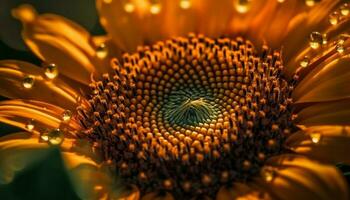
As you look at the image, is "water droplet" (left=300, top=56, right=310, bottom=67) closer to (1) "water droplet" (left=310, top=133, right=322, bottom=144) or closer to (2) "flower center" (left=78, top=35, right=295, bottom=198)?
(2) "flower center" (left=78, top=35, right=295, bottom=198)

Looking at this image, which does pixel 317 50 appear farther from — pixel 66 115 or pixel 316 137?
pixel 66 115

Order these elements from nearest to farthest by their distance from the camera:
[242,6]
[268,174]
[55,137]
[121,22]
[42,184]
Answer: [42,184], [268,174], [55,137], [242,6], [121,22]

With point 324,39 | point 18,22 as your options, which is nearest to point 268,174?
point 324,39

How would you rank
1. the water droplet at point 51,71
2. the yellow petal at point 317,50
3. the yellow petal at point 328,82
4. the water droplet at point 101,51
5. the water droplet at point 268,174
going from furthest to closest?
the water droplet at point 101,51
the water droplet at point 51,71
the yellow petal at point 317,50
the yellow petal at point 328,82
the water droplet at point 268,174

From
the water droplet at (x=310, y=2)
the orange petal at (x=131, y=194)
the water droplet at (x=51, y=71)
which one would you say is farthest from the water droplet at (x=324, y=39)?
the water droplet at (x=51, y=71)

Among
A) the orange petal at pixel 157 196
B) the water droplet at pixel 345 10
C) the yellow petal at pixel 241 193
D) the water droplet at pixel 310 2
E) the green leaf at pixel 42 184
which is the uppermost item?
the water droplet at pixel 310 2

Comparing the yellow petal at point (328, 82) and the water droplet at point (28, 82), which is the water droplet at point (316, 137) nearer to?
the yellow petal at point (328, 82)

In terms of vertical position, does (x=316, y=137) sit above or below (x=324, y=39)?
below
